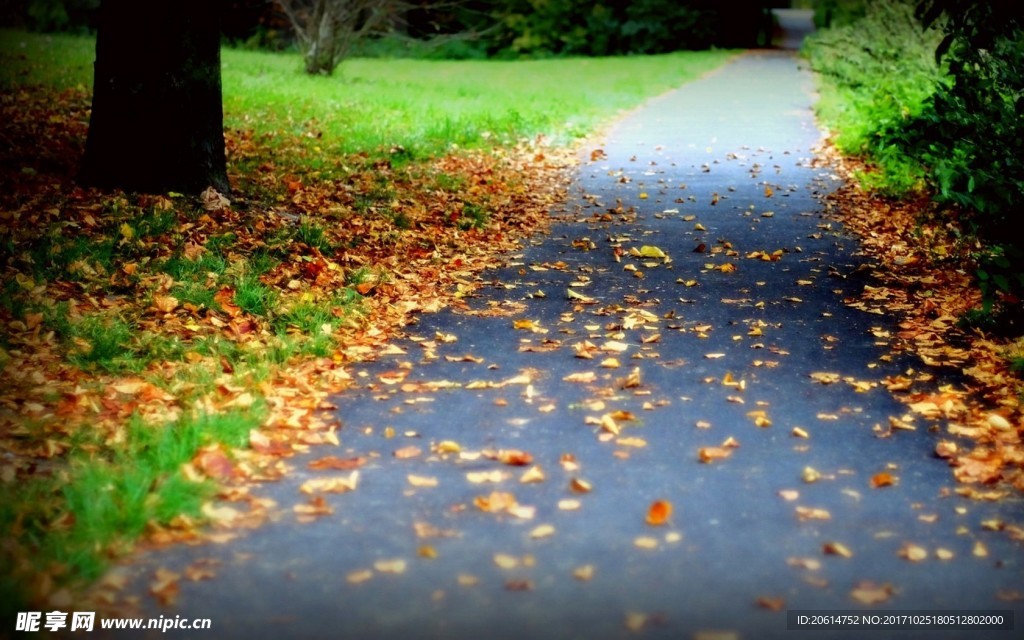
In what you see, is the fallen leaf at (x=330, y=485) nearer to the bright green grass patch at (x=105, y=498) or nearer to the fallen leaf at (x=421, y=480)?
the fallen leaf at (x=421, y=480)

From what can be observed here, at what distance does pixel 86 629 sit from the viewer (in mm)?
→ 3064

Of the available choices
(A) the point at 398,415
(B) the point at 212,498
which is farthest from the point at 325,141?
(B) the point at 212,498

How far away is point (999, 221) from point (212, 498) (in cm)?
516

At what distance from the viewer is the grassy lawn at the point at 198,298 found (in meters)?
3.81

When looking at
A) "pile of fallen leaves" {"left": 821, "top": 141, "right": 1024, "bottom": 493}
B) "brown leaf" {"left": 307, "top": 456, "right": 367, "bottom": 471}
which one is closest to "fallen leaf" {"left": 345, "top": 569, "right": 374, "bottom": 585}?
"brown leaf" {"left": 307, "top": 456, "right": 367, "bottom": 471}

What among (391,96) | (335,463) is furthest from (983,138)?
(391,96)

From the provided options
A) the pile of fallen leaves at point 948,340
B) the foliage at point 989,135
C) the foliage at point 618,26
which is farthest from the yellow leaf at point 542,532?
the foliage at point 618,26

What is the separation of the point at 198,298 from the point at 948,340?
191 inches

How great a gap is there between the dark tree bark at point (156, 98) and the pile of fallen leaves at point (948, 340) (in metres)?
5.60

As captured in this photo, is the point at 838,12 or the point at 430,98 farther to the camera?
the point at 838,12

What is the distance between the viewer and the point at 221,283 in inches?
257

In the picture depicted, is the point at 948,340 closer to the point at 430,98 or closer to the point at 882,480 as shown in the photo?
the point at 882,480

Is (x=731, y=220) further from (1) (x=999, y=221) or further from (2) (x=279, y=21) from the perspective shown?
(2) (x=279, y=21)

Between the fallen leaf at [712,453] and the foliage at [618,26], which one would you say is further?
the foliage at [618,26]
